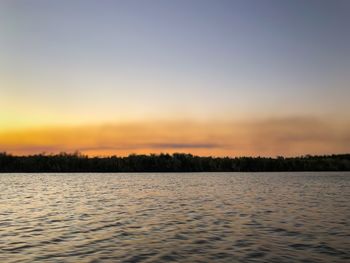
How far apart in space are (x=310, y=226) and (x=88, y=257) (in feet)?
67.2

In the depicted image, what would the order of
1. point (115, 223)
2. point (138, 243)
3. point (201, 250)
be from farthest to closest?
point (115, 223) → point (138, 243) → point (201, 250)

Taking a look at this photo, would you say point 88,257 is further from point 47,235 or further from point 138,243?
point 47,235

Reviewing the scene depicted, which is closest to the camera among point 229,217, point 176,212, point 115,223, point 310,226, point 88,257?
point 88,257

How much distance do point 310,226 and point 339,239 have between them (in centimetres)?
645

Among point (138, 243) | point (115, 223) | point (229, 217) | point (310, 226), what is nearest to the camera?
point (138, 243)

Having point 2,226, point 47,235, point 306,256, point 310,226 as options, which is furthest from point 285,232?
point 2,226

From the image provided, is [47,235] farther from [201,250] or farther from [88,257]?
[201,250]

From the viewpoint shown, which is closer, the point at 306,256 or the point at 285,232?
the point at 306,256

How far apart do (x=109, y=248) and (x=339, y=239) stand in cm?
1604

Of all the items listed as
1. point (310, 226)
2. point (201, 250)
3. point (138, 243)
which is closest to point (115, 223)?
point (138, 243)

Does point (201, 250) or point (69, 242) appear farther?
point (69, 242)

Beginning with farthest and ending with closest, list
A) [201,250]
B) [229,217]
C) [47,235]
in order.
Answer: [229,217]
[47,235]
[201,250]

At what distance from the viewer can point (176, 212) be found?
46.9 meters

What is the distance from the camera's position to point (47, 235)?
1230 inches
